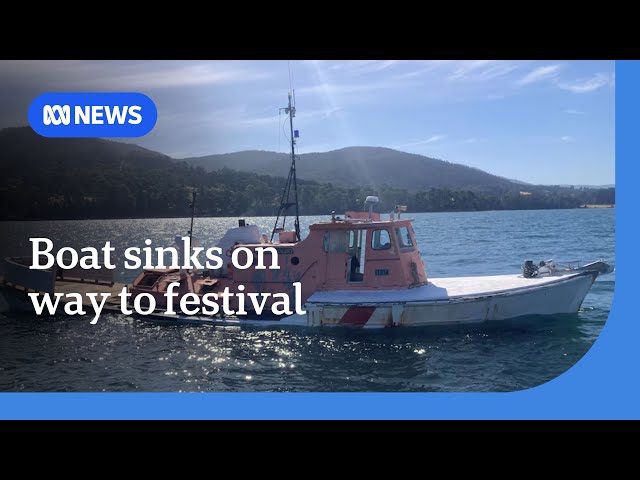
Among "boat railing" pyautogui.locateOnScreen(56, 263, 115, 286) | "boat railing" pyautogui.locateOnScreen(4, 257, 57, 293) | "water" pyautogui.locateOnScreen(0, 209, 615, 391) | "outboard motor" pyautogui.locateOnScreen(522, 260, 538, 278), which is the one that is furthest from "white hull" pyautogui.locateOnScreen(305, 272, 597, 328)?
"boat railing" pyautogui.locateOnScreen(4, 257, 57, 293)

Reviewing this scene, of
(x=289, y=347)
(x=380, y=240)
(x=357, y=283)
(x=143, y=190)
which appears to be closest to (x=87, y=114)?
(x=143, y=190)

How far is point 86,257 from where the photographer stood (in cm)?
780

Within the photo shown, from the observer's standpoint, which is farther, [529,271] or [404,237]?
[404,237]

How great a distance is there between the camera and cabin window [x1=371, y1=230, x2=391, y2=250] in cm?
1405

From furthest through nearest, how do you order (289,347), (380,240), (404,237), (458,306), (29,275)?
(404,237)
(380,240)
(458,306)
(289,347)
(29,275)

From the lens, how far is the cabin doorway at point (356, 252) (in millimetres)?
14242

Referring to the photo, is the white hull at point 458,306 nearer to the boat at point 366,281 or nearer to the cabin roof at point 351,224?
the boat at point 366,281

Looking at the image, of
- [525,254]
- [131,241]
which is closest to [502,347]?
[525,254]

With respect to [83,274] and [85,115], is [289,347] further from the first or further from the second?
[85,115]

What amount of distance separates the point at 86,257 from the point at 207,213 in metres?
3.96

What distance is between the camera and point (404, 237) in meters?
14.4

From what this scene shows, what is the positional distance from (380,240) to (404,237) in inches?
27.2

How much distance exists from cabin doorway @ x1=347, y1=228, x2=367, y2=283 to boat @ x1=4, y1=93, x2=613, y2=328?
0.03 m
